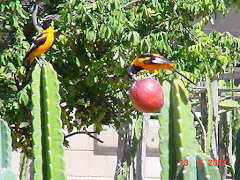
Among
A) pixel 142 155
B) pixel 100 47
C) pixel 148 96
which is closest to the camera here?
pixel 148 96

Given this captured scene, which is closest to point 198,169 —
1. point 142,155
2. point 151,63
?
point 151,63

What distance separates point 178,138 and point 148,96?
10.7 inches

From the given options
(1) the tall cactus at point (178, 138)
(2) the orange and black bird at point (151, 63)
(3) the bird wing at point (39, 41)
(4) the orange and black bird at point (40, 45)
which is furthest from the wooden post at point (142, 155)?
(1) the tall cactus at point (178, 138)

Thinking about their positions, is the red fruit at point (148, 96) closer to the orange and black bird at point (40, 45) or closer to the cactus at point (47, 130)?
the cactus at point (47, 130)

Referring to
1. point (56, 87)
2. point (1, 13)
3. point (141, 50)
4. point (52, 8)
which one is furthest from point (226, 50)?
point (56, 87)

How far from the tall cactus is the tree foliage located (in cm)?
210

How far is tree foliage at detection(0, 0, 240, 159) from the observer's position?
448 cm

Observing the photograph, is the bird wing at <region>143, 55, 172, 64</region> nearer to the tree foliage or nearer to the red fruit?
the tree foliage

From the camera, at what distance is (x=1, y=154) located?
8.72ft

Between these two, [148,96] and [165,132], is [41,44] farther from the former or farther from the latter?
[148,96]

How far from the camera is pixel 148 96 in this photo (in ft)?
6.91

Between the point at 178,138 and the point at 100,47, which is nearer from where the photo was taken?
the point at 178,138

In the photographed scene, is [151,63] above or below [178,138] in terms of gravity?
above

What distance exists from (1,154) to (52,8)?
8.94ft
